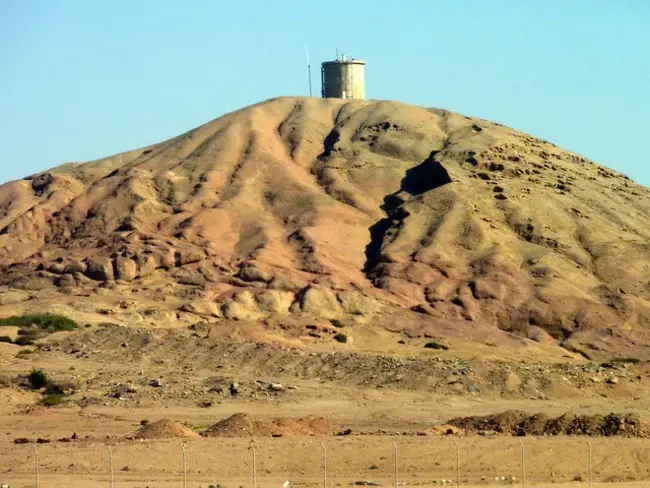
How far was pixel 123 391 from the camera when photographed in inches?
2537

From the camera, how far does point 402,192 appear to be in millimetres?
101125

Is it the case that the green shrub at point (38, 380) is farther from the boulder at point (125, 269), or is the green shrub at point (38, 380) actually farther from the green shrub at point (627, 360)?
the green shrub at point (627, 360)

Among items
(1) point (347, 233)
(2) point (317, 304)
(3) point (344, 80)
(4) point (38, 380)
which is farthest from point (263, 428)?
(3) point (344, 80)

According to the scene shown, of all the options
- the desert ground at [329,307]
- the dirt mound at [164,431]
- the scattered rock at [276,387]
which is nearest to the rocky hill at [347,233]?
the desert ground at [329,307]

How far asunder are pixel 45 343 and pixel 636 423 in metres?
33.8

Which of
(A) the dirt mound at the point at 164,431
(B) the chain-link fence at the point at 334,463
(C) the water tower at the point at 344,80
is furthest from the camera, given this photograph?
(C) the water tower at the point at 344,80

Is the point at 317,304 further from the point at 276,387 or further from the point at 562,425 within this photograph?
the point at 562,425

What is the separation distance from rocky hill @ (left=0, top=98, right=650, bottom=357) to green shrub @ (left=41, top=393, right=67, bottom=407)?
1653cm

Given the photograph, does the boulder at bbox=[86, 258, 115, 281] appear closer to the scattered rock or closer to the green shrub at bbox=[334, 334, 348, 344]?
the green shrub at bbox=[334, 334, 348, 344]

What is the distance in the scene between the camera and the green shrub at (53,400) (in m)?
63.0

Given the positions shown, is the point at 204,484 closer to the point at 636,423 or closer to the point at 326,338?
the point at 636,423

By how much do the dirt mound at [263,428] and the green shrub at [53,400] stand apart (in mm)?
10959

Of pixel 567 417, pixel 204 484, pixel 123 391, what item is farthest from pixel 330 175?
pixel 204 484

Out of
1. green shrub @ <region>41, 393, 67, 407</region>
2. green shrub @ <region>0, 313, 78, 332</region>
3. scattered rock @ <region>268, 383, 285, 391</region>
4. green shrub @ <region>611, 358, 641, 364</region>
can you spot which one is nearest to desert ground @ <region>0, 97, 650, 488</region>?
green shrub @ <region>41, 393, 67, 407</region>
